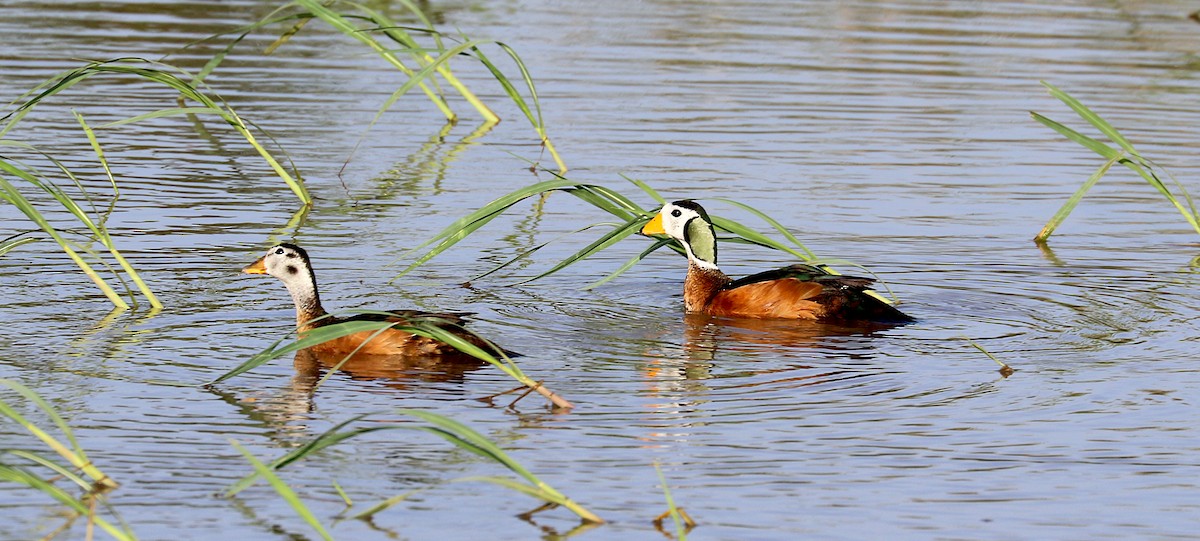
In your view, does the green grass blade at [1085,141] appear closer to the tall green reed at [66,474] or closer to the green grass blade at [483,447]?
the green grass blade at [483,447]

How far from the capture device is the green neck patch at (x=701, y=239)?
10.9m

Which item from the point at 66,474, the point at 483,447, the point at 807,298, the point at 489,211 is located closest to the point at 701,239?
the point at 807,298

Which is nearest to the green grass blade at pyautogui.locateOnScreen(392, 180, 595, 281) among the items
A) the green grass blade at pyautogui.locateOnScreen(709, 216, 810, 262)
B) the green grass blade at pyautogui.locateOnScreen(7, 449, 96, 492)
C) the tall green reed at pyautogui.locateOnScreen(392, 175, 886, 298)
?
the tall green reed at pyautogui.locateOnScreen(392, 175, 886, 298)

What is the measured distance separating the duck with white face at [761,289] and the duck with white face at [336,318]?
1.68 metres

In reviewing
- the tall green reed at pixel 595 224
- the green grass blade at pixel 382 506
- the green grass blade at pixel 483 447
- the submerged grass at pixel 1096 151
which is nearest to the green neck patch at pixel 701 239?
the tall green reed at pixel 595 224

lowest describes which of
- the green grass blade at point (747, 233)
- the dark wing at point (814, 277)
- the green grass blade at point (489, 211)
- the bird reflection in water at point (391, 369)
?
the bird reflection in water at point (391, 369)

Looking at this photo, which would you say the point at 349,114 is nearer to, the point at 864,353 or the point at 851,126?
the point at 851,126

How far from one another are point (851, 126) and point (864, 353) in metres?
7.71

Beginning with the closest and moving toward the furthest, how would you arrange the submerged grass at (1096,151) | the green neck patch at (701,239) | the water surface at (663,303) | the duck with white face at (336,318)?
the water surface at (663,303) < the duck with white face at (336,318) < the submerged grass at (1096,151) < the green neck patch at (701,239)

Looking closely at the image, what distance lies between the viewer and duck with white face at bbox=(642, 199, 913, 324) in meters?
10.2

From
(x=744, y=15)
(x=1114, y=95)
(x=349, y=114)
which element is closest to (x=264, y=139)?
(x=349, y=114)

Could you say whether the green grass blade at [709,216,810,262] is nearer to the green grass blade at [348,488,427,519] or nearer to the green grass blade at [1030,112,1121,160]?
the green grass blade at [1030,112,1121,160]

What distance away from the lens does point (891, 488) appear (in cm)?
710

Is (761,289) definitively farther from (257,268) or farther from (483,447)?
(483,447)
